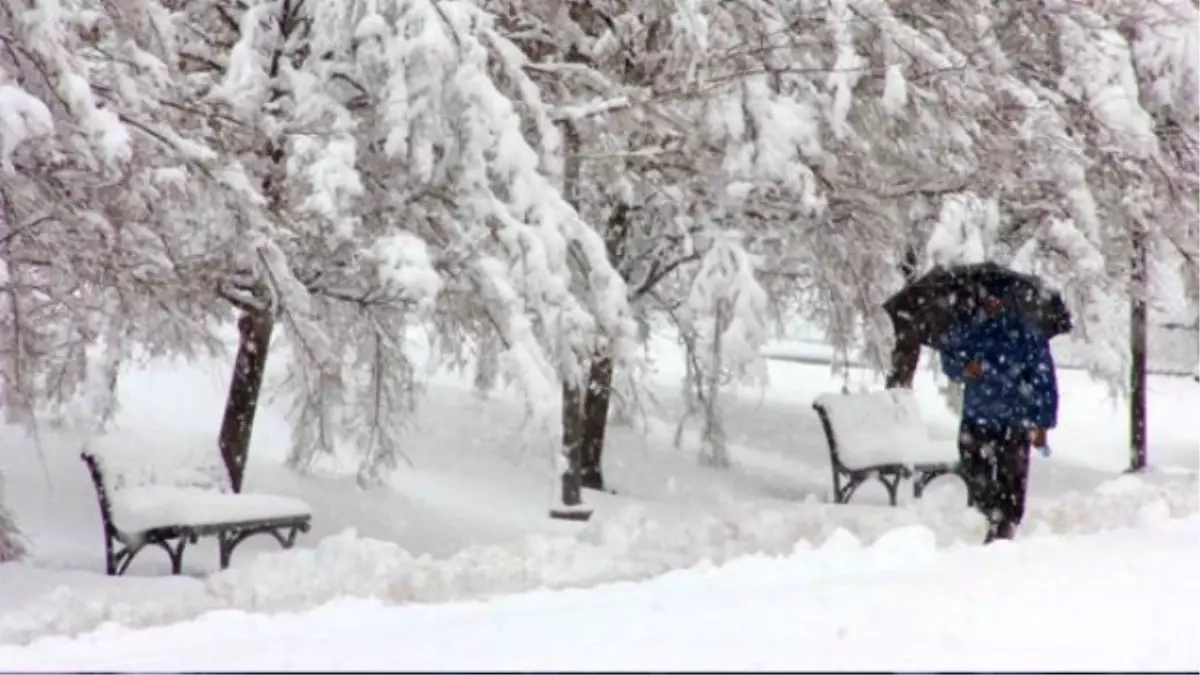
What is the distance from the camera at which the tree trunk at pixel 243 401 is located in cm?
1156

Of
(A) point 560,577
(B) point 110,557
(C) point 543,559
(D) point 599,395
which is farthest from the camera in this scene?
(D) point 599,395

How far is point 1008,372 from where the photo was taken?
336 inches

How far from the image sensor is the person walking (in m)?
8.52

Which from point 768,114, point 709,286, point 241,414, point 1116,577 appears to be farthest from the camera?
point 241,414

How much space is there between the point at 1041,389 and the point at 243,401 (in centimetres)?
630

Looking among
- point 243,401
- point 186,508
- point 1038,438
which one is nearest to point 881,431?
point 1038,438

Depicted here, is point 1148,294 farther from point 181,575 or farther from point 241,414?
point 181,575

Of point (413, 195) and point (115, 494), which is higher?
point (413, 195)

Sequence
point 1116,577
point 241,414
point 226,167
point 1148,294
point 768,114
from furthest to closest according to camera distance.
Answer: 1. point 1148,294
2. point 241,414
3. point 768,114
4. point 226,167
5. point 1116,577

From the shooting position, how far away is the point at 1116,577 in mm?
5789

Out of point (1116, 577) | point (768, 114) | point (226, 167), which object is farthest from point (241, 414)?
point (1116, 577)

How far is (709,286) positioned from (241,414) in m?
3.90

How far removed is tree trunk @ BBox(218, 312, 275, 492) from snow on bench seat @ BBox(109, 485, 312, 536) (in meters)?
1.48

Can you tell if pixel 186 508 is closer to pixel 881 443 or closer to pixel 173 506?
pixel 173 506
